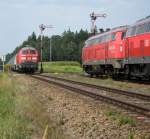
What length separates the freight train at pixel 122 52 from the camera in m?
28.7

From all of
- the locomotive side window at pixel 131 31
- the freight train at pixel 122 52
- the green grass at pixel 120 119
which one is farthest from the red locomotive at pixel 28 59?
the green grass at pixel 120 119

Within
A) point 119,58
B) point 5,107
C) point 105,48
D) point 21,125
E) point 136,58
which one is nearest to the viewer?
point 21,125

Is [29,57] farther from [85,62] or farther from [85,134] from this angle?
[85,134]

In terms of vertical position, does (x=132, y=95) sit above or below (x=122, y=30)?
below

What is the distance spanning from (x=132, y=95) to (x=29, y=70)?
150 feet

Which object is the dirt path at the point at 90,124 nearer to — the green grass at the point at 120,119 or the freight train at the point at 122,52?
the green grass at the point at 120,119

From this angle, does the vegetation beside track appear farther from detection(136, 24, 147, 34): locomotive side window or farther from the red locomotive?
the red locomotive

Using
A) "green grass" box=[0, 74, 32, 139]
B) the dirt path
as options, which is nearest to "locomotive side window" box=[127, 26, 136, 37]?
the dirt path

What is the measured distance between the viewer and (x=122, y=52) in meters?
34.1

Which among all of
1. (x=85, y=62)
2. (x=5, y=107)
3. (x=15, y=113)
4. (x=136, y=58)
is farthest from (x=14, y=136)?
(x=85, y=62)

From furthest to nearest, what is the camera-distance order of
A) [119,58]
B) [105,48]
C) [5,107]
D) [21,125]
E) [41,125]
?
[105,48] < [119,58] < [5,107] < [41,125] < [21,125]

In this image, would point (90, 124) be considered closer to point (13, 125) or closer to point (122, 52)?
point (13, 125)

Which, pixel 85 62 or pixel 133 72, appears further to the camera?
pixel 85 62

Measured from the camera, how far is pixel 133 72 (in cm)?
3172
